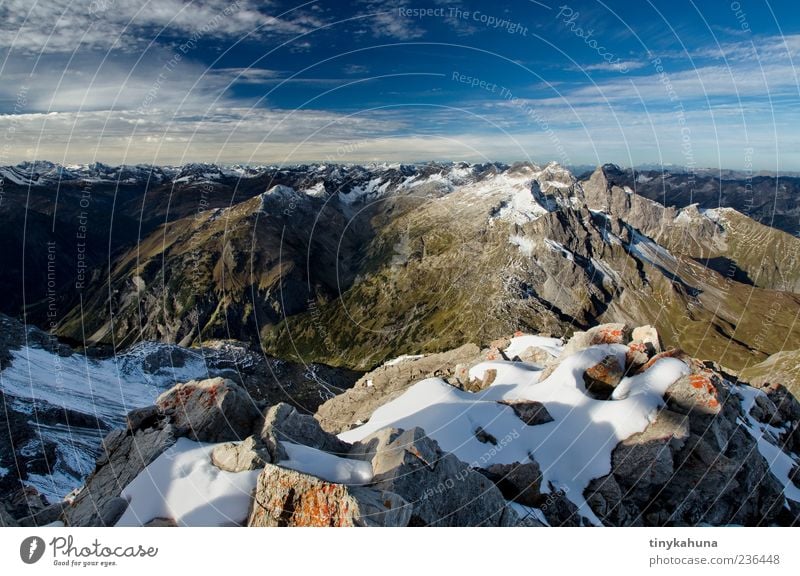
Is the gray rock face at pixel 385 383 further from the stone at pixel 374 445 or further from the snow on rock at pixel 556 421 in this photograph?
the stone at pixel 374 445

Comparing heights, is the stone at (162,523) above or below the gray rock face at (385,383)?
above

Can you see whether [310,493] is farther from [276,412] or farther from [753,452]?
[753,452]

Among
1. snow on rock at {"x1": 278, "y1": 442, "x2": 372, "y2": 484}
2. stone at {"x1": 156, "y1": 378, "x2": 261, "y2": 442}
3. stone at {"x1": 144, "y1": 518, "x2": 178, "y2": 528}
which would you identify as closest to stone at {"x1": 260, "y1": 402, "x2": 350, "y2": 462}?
stone at {"x1": 156, "y1": 378, "x2": 261, "y2": 442}

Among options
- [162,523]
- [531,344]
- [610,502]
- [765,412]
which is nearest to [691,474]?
[610,502]

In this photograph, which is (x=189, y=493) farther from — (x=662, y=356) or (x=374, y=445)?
(x=662, y=356)

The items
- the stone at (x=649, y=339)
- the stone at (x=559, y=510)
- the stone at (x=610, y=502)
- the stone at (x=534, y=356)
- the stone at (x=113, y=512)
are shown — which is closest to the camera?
the stone at (x=113, y=512)

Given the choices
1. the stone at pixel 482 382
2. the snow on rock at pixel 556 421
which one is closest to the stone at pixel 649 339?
the snow on rock at pixel 556 421

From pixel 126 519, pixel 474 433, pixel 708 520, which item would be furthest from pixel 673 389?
pixel 126 519
